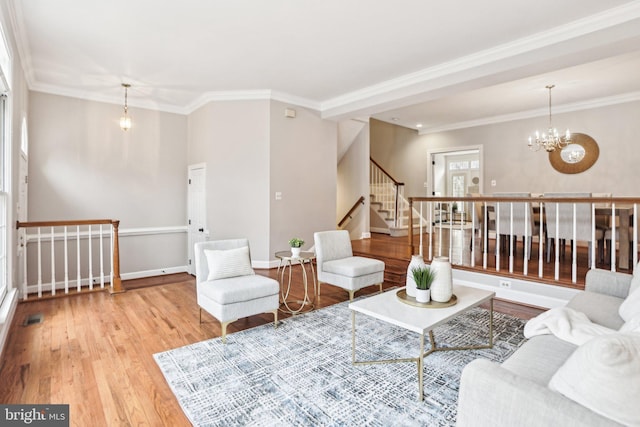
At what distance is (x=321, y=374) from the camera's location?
244 cm

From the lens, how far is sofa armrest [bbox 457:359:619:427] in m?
1.11

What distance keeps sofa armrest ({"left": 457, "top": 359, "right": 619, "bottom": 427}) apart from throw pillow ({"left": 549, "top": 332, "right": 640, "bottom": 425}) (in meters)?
0.04

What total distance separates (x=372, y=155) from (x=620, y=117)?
480 cm

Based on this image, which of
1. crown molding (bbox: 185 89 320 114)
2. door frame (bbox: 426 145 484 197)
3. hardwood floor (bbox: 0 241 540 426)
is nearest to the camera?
hardwood floor (bbox: 0 241 540 426)

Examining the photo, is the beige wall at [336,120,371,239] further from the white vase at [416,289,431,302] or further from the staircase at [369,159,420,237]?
the white vase at [416,289,431,302]

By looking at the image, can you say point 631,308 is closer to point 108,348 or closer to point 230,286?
point 230,286

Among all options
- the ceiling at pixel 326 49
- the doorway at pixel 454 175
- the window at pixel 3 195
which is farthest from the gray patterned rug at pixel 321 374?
the doorway at pixel 454 175

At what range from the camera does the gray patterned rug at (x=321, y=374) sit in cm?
200

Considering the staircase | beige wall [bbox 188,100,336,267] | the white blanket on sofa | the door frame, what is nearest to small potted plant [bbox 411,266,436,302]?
the white blanket on sofa

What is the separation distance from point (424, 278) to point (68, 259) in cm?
525

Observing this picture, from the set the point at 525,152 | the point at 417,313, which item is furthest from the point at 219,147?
the point at 525,152

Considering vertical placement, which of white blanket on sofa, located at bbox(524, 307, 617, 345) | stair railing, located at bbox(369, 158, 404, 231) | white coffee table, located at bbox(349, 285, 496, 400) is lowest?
white coffee table, located at bbox(349, 285, 496, 400)

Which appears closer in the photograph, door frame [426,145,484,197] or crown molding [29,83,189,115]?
crown molding [29,83,189,115]

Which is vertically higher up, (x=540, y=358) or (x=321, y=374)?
(x=540, y=358)
